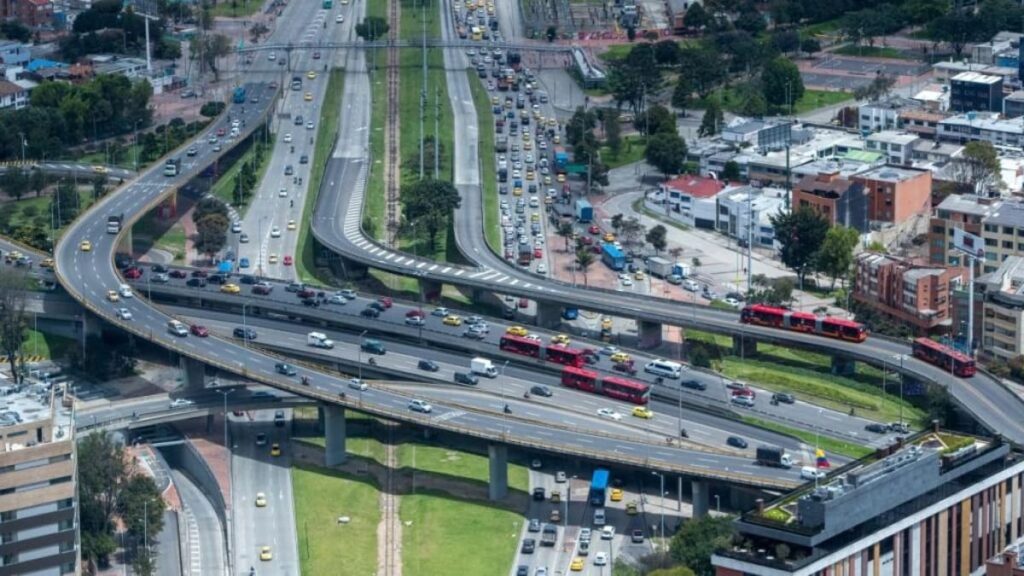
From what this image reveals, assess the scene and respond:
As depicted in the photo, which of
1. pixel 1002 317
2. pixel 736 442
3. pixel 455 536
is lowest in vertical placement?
pixel 455 536

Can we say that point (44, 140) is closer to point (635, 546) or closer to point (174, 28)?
point (174, 28)

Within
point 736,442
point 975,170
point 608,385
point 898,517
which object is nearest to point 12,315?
point 608,385

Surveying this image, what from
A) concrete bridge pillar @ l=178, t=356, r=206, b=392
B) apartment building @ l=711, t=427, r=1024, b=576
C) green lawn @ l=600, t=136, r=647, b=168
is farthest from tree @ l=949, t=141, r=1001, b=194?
apartment building @ l=711, t=427, r=1024, b=576

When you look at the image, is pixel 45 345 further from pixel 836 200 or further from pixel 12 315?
pixel 836 200

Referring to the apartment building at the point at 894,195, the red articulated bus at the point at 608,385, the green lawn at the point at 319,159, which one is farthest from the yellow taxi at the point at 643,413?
the apartment building at the point at 894,195

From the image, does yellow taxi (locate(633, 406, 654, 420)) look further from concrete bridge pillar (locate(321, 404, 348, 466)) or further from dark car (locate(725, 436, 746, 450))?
concrete bridge pillar (locate(321, 404, 348, 466))

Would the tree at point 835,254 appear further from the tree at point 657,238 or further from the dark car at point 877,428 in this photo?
the dark car at point 877,428
